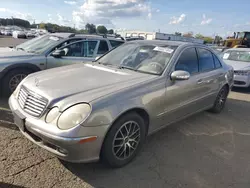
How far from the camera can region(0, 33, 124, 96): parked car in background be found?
4.82 meters

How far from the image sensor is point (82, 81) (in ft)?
9.80

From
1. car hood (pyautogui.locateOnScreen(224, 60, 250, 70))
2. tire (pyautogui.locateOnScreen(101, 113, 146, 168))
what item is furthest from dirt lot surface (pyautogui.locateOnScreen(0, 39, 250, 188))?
car hood (pyautogui.locateOnScreen(224, 60, 250, 70))

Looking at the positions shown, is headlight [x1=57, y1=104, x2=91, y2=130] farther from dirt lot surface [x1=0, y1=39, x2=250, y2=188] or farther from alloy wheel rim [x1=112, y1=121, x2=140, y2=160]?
dirt lot surface [x1=0, y1=39, x2=250, y2=188]

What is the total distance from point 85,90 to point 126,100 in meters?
0.51

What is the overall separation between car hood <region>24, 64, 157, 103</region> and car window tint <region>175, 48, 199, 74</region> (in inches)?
27.3

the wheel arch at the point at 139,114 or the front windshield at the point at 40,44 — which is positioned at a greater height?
the front windshield at the point at 40,44

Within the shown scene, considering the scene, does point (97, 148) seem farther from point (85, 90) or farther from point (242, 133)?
point (242, 133)

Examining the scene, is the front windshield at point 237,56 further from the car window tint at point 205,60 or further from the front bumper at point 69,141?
the front bumper at point 69,141

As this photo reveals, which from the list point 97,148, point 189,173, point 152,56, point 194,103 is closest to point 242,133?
point 194,103

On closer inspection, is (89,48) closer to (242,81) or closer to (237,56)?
(242,81)

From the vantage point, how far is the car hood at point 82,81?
261 cm

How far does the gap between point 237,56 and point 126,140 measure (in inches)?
321

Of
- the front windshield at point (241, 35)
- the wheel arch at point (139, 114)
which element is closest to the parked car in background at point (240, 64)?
the wheel arch at point (139, 114)

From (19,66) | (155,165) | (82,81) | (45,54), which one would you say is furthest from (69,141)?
(45,54)
